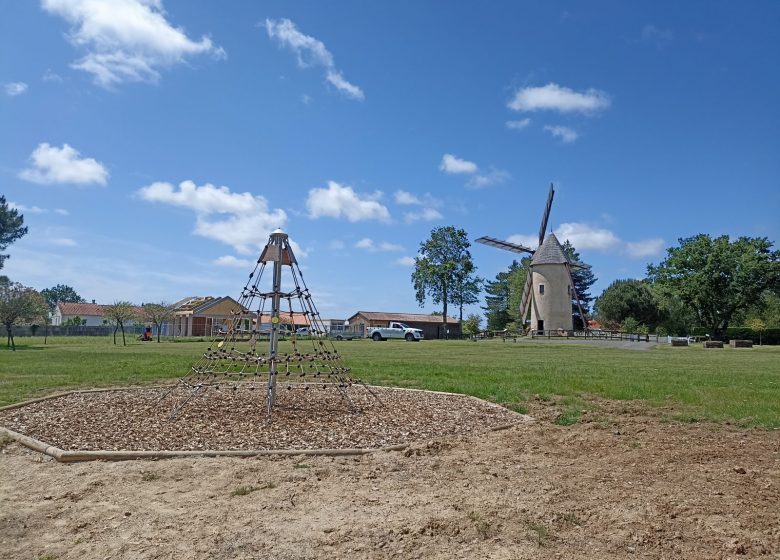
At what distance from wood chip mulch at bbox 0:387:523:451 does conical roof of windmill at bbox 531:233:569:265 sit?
158 ft

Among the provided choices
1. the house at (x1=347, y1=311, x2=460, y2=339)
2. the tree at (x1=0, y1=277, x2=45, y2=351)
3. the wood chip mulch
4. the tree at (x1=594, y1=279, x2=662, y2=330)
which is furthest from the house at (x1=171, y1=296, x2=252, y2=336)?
the wood chip mulch

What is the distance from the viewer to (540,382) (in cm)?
1240

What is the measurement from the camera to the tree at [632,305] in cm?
7119

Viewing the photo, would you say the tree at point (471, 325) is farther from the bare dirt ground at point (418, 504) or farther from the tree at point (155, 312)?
the bare dirt ground at point (418, 504)

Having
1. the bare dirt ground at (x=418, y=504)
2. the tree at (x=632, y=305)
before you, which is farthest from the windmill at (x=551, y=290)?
the bare dirt ground at (x=418, y=504)

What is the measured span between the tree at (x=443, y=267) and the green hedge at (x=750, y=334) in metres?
27.4

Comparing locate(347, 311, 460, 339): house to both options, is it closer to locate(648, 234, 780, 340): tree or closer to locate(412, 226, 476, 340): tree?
locate(412, 226, 476, 340): tree

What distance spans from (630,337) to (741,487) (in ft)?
144

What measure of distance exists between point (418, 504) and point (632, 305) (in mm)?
73095

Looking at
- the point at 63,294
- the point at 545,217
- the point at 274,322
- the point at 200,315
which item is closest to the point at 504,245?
the point at 545,217

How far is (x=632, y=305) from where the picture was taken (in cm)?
7119

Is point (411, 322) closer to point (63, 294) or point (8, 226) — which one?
point (8, 226)

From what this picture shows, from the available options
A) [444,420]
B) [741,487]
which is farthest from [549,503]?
[444,420]

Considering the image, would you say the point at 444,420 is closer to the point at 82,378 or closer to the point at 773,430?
the point at 773,430
